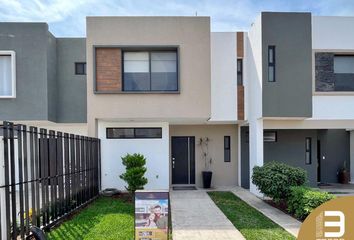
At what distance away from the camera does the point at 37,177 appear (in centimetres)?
708

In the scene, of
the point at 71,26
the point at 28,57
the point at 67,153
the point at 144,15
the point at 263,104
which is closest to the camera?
the point at 67,153

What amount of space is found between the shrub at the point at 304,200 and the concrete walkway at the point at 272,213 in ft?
0.89

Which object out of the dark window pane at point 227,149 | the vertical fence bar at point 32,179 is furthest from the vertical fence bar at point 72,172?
the dark window pane at point 227,149

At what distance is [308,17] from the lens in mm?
11711

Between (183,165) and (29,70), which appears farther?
(183,165)

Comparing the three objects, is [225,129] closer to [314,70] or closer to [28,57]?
[314,70]

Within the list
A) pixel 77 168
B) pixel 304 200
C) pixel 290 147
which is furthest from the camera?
pixel 290 147

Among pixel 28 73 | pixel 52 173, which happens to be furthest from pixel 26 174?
pixel 28 73

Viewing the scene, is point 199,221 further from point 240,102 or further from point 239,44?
point 239,44

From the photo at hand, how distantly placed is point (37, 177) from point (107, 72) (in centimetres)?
614

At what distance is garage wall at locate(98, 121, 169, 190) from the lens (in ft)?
43.4

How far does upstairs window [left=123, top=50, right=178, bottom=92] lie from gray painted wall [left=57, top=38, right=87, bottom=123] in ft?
10.9

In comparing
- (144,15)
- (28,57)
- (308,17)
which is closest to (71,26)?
(28,57)

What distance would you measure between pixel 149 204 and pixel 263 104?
23.3ft
